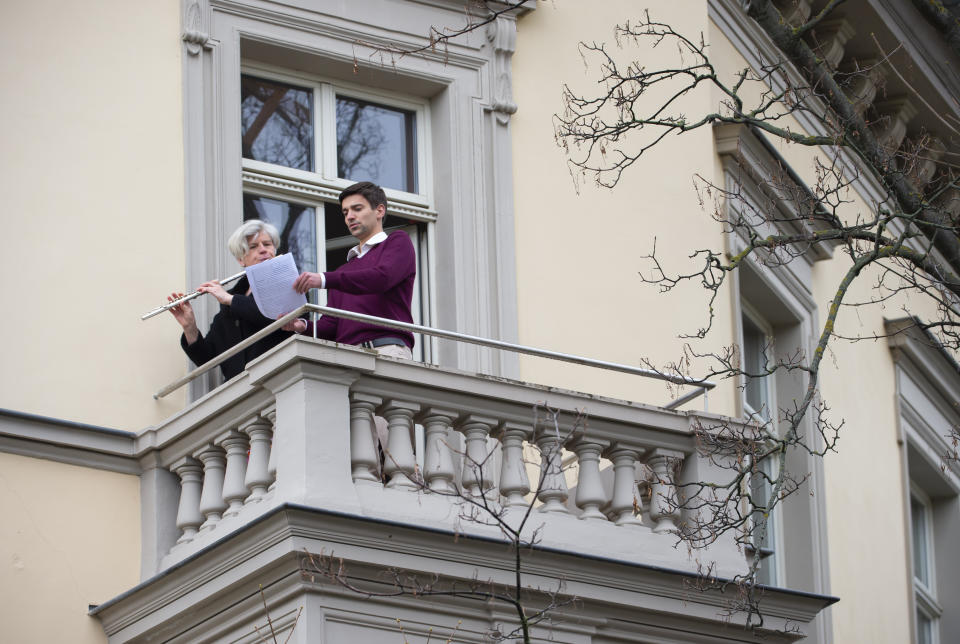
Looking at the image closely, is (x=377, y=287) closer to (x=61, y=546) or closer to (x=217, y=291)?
(x=217, y=291)

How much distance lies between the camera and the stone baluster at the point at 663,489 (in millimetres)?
9812

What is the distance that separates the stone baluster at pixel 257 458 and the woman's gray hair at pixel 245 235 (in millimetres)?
1340

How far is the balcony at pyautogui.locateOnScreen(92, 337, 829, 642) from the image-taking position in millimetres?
8516

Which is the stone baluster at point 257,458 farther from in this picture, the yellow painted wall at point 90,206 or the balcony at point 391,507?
the yellow painted wall at point 90,206

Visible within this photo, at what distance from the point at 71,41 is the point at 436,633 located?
3841 millimetres

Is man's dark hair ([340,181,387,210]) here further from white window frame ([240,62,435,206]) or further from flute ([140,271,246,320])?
white window frame ([240,62,435,206])

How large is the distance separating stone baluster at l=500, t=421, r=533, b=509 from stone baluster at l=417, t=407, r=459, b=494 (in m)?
0.26

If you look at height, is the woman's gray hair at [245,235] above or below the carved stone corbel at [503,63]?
below

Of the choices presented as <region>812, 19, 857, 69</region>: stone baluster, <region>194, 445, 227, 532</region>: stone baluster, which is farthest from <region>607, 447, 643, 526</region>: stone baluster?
<region>812, 19, 857, 69</region>: stone baluster

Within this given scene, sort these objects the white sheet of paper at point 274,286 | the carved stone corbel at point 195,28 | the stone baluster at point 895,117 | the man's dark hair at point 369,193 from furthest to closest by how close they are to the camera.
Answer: the stone baluster at point 895,117
the carved stone corbel at point 195,28
the man's dark hair at point 369,193
the white sheet of paper at point 274,286

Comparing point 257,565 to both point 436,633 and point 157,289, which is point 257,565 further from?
point 157,289

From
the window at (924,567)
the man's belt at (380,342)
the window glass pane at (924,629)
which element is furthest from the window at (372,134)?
the window glass pane at (924,629)

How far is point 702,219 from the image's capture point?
41.3 feet

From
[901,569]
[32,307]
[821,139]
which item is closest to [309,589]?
[32,307]
